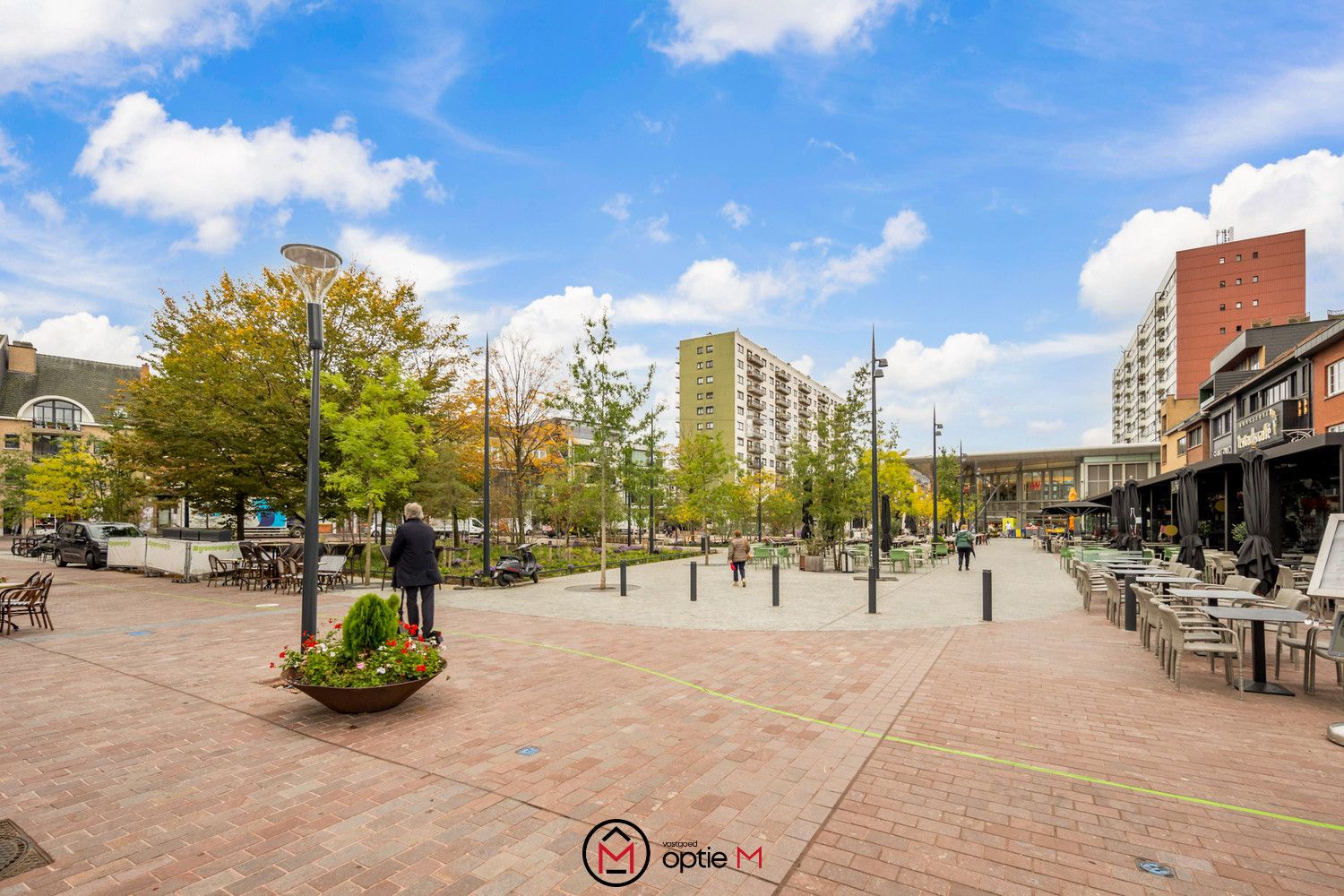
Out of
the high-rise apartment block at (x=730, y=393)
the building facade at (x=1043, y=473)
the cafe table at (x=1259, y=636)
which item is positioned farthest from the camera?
the high-rise apartment block at (x=730, y=393)

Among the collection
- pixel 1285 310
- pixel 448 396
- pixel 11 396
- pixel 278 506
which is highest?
pixel 1285 310

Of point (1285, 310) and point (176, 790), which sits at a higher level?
point (1285, 310)

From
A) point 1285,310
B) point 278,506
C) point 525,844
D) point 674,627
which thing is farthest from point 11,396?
point 1285,310

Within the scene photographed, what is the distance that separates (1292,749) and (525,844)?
6170 mm

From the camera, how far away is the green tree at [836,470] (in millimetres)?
23359

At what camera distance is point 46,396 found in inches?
2512

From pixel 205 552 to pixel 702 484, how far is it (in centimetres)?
2273

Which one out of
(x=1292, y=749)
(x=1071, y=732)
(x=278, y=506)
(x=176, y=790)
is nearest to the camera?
(x=176, y=790)

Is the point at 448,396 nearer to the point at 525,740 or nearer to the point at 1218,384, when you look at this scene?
the point at 525,740

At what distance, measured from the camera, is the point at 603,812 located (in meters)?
4.19

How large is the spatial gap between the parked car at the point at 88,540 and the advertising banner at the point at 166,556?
4414mm

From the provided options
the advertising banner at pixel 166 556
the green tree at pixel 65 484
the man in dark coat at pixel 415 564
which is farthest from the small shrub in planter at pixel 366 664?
the green tree at pixel 65 484

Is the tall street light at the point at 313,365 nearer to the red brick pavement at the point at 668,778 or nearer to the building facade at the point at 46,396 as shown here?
the red brick pavement at the point at 668,778

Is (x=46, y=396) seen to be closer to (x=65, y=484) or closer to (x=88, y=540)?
(x=65, y=484)
